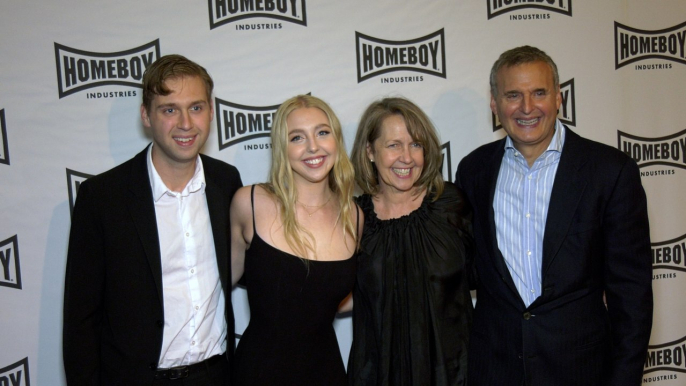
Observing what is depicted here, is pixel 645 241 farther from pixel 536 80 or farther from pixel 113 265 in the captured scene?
pixel 113 265

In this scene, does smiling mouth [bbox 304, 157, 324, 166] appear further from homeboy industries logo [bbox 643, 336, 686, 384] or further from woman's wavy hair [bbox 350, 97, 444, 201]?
homeboy industries logo [bbox 643, 336, 686, 384]

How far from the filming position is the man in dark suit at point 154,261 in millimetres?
1750

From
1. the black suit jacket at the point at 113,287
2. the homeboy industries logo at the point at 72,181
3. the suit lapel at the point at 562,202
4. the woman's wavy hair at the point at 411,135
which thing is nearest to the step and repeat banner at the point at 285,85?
the homeboy industries logo at the point at 72,181

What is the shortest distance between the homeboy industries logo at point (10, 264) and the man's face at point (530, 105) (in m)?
2.39

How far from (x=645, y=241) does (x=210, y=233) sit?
161cm

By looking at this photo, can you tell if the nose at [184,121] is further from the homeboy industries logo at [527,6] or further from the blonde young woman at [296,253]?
the homeboy industries logo at [527,6]

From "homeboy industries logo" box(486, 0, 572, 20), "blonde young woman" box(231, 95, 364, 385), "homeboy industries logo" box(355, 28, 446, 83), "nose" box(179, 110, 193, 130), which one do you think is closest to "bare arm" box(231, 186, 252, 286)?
"blonde young woman" box(231, 95, 364, 385)

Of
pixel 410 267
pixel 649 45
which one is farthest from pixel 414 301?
pixel 649 45

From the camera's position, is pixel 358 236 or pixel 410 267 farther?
pixel 358 236

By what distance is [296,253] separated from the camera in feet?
6.37

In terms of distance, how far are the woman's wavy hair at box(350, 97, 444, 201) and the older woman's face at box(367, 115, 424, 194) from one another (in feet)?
0.08

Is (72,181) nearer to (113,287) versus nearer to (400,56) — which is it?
(113,287)

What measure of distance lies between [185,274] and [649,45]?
9.59 ft

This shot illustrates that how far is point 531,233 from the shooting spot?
6.24ft
